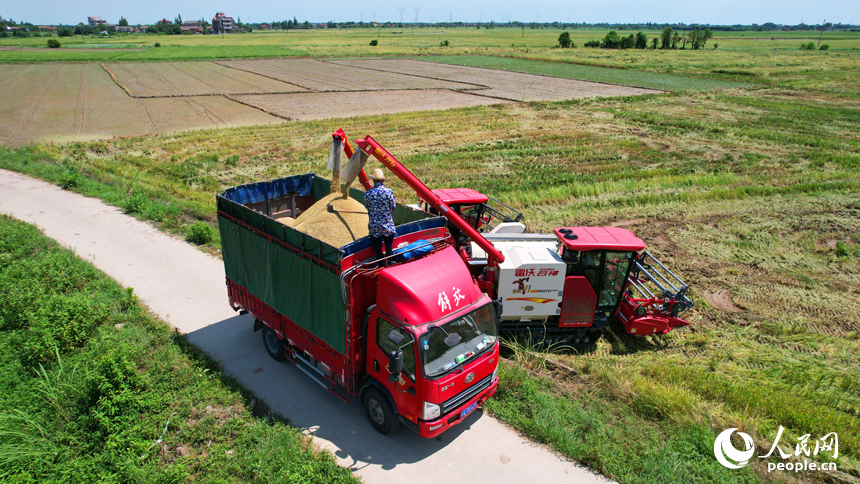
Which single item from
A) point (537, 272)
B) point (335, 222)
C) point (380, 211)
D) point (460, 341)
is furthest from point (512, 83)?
point (460, 341)

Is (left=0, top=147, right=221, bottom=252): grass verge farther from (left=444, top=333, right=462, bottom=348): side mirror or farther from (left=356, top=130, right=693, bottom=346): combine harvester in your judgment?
(left=444, top=333, right=462, bottom=348): side mirror

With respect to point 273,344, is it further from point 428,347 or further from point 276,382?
point 428,347

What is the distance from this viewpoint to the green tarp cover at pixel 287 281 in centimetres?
790

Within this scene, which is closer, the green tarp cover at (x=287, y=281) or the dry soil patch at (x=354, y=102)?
the green tarp cover at (x=287, y=281)

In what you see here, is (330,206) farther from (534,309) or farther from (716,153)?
(716,153)

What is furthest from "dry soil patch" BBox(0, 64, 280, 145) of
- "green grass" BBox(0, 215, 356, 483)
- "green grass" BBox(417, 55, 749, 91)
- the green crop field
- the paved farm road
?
"green grass" BBox(417, 55, 749, 91)

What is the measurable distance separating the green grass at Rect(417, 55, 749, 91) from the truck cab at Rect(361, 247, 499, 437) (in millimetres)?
50354

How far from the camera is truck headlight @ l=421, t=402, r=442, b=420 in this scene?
7.21 m

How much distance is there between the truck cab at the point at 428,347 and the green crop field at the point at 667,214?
1.45 metres

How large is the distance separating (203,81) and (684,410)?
58.2 metres

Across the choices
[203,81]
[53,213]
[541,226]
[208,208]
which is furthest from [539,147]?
[203,81]

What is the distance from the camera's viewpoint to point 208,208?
18094 mm

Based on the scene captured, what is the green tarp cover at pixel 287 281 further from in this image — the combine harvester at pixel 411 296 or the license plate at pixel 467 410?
the license plate at pixel 467 410

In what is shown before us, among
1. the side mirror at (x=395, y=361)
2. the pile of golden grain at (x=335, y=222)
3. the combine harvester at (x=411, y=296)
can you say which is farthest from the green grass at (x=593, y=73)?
the side mirror at (x=395, y=361)
